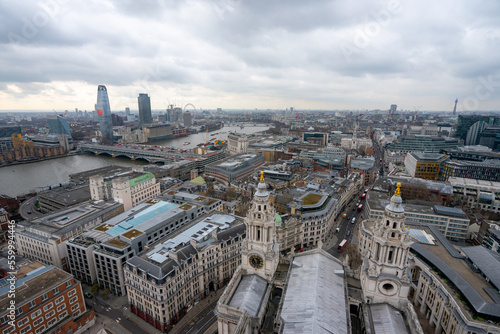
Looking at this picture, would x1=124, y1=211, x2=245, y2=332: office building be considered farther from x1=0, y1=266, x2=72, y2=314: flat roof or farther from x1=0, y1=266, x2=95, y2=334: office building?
x1=0, y1=266, x2=72, y2=314: flat roof

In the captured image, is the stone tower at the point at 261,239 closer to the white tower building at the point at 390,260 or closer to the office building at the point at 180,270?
the white tower building at the point at 390,260

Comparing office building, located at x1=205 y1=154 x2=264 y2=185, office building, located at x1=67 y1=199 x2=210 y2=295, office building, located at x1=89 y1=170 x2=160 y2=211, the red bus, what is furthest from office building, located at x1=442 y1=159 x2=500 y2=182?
office building, located at x1=89 y1=170 x2=160 y2=211

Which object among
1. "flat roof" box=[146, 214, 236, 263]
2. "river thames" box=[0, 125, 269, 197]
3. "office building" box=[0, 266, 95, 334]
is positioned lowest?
"river thames" box=[0, 125, 269, 197]

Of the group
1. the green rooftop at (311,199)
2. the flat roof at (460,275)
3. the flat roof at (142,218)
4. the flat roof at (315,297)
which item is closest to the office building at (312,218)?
the green rooftop at (311,199)

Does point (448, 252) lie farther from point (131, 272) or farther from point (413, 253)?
point (131, 272)

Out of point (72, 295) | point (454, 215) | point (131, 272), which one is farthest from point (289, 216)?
point (72, 295)

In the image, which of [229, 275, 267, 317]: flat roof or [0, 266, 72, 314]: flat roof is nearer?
[229, 275, 267, 317]: flat roof

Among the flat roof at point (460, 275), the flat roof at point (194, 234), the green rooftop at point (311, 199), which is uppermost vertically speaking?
the green rooftop at point (311, 199)
